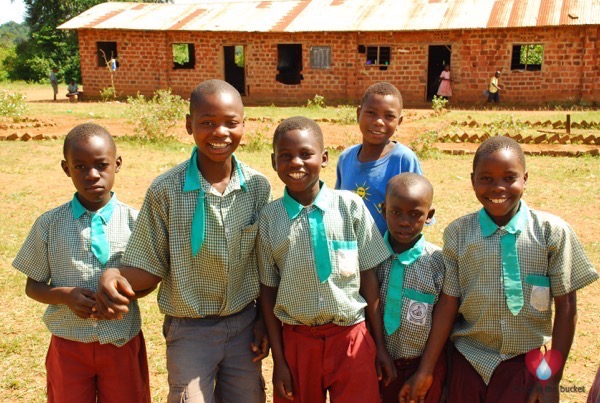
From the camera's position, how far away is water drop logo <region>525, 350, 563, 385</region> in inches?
82.7

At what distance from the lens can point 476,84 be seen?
17.1 m

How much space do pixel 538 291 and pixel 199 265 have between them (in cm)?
128

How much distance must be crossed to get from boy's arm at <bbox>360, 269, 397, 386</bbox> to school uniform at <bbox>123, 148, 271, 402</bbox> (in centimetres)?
47

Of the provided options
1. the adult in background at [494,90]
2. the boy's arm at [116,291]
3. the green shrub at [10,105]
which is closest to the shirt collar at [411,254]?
the boy's arm at [116,291]

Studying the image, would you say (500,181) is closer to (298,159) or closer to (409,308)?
(409,308)

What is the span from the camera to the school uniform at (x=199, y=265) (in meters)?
2.19

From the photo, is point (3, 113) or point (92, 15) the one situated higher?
point (92, 15)

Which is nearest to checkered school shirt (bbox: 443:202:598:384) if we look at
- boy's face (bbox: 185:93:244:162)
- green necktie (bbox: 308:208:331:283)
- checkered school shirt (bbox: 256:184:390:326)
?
checkered school shirt (bbox: 256:184:390:326)

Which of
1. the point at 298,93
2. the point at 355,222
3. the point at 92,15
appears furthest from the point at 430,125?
the point at 92,15

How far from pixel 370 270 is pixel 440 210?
4120mm

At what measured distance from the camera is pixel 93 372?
89.8 inches

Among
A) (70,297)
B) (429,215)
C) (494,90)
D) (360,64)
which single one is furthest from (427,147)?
(360,64)

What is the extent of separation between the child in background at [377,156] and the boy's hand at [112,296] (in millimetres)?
1275

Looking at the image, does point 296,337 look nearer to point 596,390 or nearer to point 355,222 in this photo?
point 355,222
